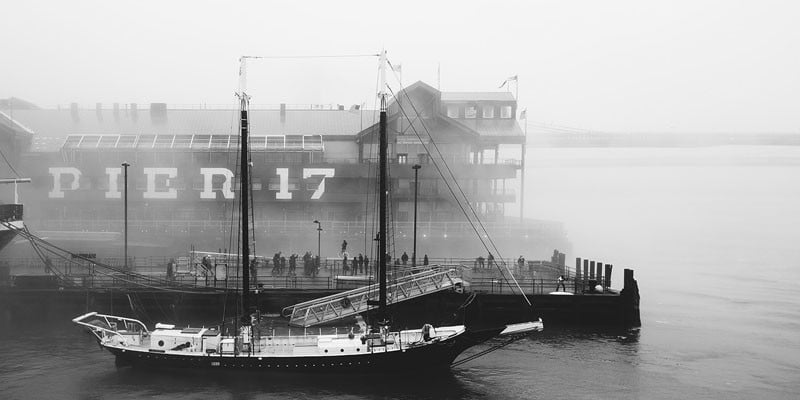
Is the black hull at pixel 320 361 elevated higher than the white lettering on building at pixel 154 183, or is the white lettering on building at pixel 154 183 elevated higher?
the white lettering on building at pixel 154 183

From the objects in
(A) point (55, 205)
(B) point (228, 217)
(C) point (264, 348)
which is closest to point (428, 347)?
(C) point (264, 348)

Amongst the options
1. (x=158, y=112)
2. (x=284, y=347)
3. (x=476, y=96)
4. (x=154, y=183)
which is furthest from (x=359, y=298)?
(x=158, y=112)

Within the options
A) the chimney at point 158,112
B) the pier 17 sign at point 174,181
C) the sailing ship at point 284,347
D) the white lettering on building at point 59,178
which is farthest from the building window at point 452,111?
the sailing ship at point 284,347

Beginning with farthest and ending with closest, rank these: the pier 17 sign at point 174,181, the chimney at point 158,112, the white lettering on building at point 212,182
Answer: the chimney at point 158,112 → the pier 17 sign at point 174,181 → the white lettering on building at point 212,182

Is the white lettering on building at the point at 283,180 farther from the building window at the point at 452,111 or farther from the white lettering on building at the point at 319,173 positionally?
the building window at the point at 452,111

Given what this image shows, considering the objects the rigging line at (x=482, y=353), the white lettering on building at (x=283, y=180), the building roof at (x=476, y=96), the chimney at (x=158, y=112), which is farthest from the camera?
the building roof at (x=476, y=96)

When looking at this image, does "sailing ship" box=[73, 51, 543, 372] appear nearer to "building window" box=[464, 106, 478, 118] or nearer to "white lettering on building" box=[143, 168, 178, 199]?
"white lettering on building" box=[143, 168, 178, 199]

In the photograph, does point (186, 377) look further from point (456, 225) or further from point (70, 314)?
point (456, 225)

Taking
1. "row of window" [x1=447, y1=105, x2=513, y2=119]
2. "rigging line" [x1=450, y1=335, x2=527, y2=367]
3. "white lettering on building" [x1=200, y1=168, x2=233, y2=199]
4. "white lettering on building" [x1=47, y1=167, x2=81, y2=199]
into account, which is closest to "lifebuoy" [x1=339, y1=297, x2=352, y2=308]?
"rigging line" [x1=450, y1=335, x2=527, y2=367]

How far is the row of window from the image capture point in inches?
3588

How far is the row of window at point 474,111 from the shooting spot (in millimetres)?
91125

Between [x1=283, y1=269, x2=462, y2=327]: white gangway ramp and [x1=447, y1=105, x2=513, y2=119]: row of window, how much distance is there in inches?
1819

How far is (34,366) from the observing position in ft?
124

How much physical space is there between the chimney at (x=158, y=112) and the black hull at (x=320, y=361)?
5625 centimetres
